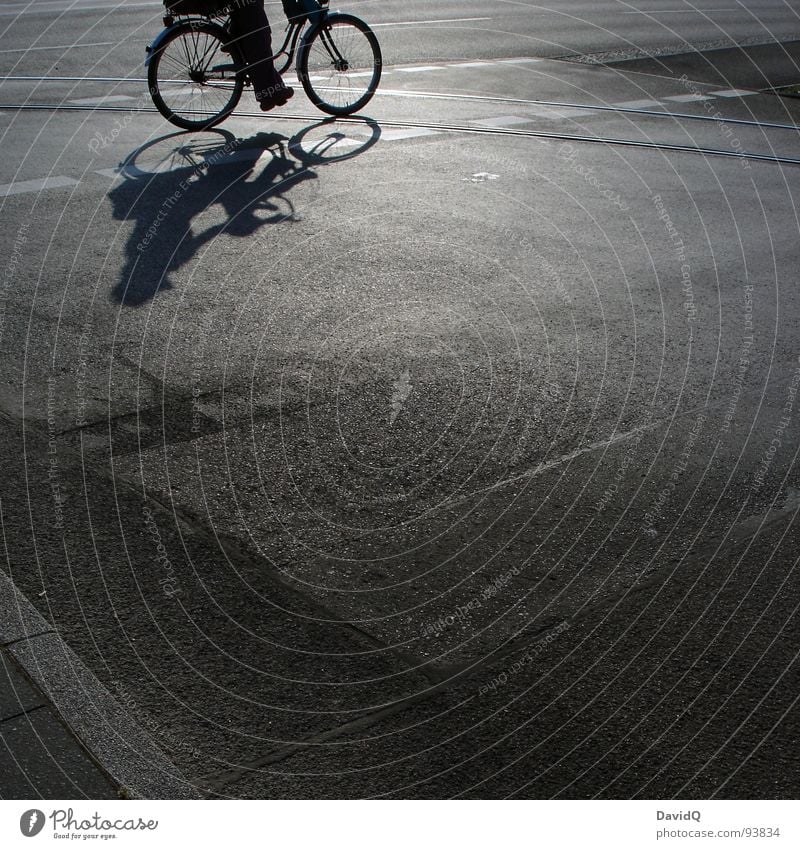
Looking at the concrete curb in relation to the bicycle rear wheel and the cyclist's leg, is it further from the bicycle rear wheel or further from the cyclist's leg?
the cyclist's leg

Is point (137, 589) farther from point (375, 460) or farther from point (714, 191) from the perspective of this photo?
point (714, 191)

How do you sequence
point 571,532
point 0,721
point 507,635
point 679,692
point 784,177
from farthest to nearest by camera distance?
1. point 784,177
2. point 571,532
3. point 507,635
4. point 679,692
5. point 0,721

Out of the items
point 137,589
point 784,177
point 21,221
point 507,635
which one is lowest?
point 784,177

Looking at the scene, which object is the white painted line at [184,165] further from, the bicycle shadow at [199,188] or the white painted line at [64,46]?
the white painted line at [64,46]

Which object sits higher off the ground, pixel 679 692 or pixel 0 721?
pixel 0 721

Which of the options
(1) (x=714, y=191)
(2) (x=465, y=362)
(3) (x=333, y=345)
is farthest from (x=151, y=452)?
(1) (x=714, y=191)

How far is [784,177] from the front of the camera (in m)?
8.66

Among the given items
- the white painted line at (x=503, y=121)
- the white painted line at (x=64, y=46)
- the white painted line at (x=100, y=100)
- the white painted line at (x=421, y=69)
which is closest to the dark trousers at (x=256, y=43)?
the white painted line at (x=100, y=100)

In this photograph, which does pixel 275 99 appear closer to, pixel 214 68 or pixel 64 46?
pixel 214 68

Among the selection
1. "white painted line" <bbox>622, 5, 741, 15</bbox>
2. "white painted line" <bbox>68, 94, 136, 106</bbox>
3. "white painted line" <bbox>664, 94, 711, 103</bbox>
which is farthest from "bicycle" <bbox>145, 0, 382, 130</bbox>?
"white painted line" <bbox>622, 5, 741, 15</bbox>

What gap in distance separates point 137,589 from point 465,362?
2.14 m

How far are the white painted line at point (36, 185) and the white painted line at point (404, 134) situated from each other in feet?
9.07

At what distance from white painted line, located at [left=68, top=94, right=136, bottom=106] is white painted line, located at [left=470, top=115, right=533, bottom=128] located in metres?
3.43

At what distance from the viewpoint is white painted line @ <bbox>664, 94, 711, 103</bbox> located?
465 inches
